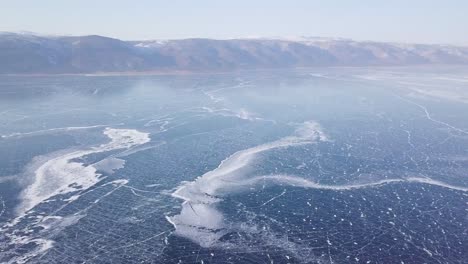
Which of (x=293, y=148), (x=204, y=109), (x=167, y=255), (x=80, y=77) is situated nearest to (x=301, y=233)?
(x=167, y=255)

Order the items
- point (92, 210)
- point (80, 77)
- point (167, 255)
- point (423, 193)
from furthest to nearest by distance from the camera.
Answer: point (80, 77)
point (423, 193)
point (92, 210)
point (167, 255)

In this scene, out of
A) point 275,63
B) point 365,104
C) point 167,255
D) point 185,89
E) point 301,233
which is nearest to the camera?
point 167,255

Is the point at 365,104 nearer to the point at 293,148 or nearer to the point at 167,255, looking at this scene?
the point at 293,148

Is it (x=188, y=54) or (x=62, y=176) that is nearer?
(x=62, y=176)

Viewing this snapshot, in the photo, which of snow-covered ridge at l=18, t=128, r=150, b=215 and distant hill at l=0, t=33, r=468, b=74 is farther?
distant hill at l=0, t=33, r=468, b=74

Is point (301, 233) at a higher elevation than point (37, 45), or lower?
lower

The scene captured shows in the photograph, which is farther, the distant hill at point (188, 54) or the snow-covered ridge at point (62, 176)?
the distant hill at point (188, 54)

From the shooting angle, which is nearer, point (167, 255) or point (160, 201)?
point (167, 255)

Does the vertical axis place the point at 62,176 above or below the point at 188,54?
below
